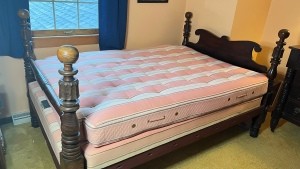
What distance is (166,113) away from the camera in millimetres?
1513

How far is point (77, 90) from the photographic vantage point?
Answer: 1096 millimetres

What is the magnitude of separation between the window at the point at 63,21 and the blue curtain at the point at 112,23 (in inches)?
5.2

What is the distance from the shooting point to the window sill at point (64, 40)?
228cm

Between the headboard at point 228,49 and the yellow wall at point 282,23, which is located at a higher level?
the yellow wall at point 282,23

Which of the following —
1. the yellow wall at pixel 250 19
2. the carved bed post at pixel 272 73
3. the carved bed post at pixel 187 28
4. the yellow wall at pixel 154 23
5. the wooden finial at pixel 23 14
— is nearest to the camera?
the wooden finial at pixel 23 14

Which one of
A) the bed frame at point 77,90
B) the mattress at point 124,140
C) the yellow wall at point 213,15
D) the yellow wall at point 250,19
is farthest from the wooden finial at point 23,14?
the yellow wall at point 250,19

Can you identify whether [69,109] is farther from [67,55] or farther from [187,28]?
[187,28]

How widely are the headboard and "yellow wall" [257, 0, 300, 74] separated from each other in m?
0.65

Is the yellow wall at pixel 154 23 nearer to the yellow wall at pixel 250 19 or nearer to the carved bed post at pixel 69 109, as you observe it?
the yellow wall at pixel 250 19

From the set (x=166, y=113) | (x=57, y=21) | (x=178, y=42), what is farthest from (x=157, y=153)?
(x=178, y=42)

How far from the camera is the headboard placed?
2.37 metres

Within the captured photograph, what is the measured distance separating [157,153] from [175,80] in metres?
0.57

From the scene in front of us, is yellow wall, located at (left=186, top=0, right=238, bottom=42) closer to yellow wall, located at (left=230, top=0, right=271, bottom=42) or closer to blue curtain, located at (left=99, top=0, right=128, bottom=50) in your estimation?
yellow wall, located at (left=230, top=0, right=271, bottom=42)

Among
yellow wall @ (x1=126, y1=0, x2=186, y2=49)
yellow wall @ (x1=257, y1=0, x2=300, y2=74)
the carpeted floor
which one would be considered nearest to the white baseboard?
the carpeted floor
